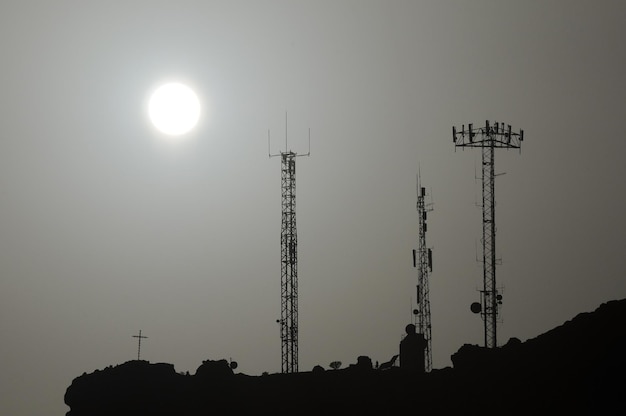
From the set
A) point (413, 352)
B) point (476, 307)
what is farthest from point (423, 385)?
point (476, 307)

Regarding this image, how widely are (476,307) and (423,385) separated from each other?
10.8m

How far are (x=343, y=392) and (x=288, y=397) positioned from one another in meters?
3.40

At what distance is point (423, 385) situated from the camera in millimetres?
63875

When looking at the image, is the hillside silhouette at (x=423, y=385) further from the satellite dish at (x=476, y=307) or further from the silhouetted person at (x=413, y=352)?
the satellite dish at (x=476, y=307)

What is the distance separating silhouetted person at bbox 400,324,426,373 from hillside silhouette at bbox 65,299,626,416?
400 centimetres

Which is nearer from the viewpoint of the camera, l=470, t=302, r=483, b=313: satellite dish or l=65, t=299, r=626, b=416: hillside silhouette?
l=65, t=299, r=626, b=416: hillside silhouette

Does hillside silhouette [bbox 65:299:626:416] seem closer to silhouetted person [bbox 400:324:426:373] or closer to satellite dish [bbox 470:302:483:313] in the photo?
silhouetted person [bbox 400:324:426:373]

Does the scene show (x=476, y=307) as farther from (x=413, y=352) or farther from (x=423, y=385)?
(x=423, y=385)

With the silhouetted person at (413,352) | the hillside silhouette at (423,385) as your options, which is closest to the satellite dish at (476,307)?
the silhouetted person at (413,352)

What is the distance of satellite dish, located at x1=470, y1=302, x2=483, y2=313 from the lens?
73.2 meters

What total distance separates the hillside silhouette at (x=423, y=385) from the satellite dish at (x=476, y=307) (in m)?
9.31

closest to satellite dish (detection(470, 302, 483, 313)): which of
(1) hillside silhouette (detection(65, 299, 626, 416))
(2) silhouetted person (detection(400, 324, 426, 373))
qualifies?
(2) silhouetted person (detection(400, 324, 426, 373))

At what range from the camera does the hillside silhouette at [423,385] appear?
190ft

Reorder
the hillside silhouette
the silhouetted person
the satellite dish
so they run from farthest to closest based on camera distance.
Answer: the satellite dish < the silhouetted person < the hillside silhouette
